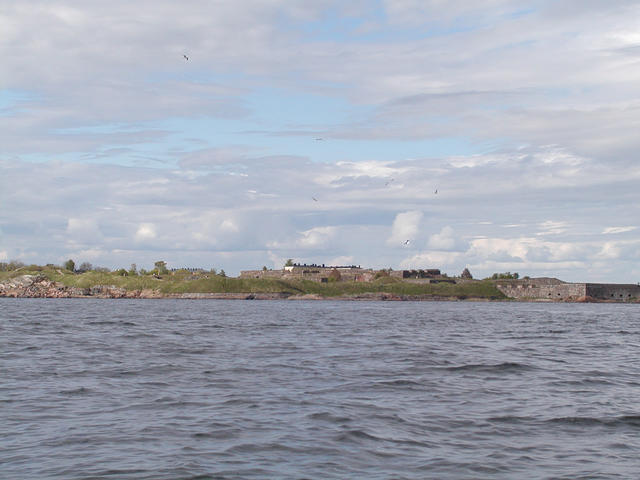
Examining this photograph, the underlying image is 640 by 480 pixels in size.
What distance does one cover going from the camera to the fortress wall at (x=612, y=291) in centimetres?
18788

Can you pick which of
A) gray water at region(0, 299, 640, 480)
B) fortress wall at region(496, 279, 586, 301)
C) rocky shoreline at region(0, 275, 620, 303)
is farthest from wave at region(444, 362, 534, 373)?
fortress wall at region(496, 279, 586, 301)

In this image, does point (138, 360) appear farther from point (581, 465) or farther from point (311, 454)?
point (581, 465)

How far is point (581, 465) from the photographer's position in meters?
15.4

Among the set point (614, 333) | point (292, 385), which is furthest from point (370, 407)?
point (614, 333)

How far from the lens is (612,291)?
189 m

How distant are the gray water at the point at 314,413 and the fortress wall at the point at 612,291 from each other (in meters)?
157

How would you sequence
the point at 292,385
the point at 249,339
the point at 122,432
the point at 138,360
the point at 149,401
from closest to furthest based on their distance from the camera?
1. the point at 122,432
2. the point at 149,401
3. the point at 292,385
4. the point at 138,360
5. the point at 249,339

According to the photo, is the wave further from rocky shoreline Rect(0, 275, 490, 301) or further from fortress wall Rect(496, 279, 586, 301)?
fortress wall Rect(496, 279, 586, 301)

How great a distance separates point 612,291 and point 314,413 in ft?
611

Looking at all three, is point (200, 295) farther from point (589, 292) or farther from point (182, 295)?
point (589, 292)

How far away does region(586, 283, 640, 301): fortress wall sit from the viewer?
616 feet

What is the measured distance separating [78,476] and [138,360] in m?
20.6

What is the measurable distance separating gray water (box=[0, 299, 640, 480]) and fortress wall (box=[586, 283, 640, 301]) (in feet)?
516

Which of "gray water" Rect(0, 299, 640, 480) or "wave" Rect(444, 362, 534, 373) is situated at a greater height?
"wave" Rect(444, 362, 534, 373)
